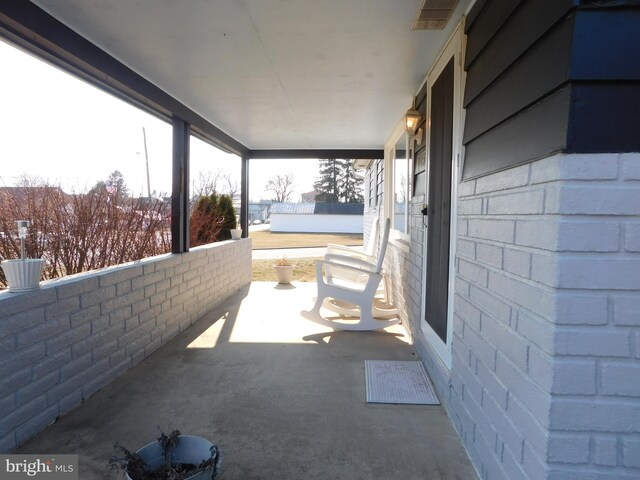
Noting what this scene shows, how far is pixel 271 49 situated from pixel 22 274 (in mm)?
1959

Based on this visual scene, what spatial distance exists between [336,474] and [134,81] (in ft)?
10.0

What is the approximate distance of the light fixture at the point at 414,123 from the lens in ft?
12.0

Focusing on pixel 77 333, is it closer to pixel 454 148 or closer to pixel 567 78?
pixel 454 148

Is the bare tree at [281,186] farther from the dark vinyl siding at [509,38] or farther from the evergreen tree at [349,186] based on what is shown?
the dark vinyl siding at [509,38]

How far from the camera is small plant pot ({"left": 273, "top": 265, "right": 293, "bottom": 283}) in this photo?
6.77m

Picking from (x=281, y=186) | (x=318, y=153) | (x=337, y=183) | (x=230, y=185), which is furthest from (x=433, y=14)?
(x=281, y=186)

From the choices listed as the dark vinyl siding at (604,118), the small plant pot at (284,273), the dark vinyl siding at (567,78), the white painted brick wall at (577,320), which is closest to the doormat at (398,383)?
the white painted brick wall at (577,320)

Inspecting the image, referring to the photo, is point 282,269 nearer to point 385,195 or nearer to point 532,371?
point 385,195

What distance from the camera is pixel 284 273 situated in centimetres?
681

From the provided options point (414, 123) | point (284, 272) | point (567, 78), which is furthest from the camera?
point (284, 272)

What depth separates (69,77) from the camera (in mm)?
2803

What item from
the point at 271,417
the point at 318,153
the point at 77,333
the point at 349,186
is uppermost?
the point at 349,186

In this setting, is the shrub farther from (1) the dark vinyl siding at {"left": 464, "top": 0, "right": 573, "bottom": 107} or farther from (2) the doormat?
(1) the dark vinyl siding at {"left": 464, "top": 0, "right": 573, "bottom": 107}

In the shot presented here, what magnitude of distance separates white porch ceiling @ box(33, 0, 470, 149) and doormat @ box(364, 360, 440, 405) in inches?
87.0
